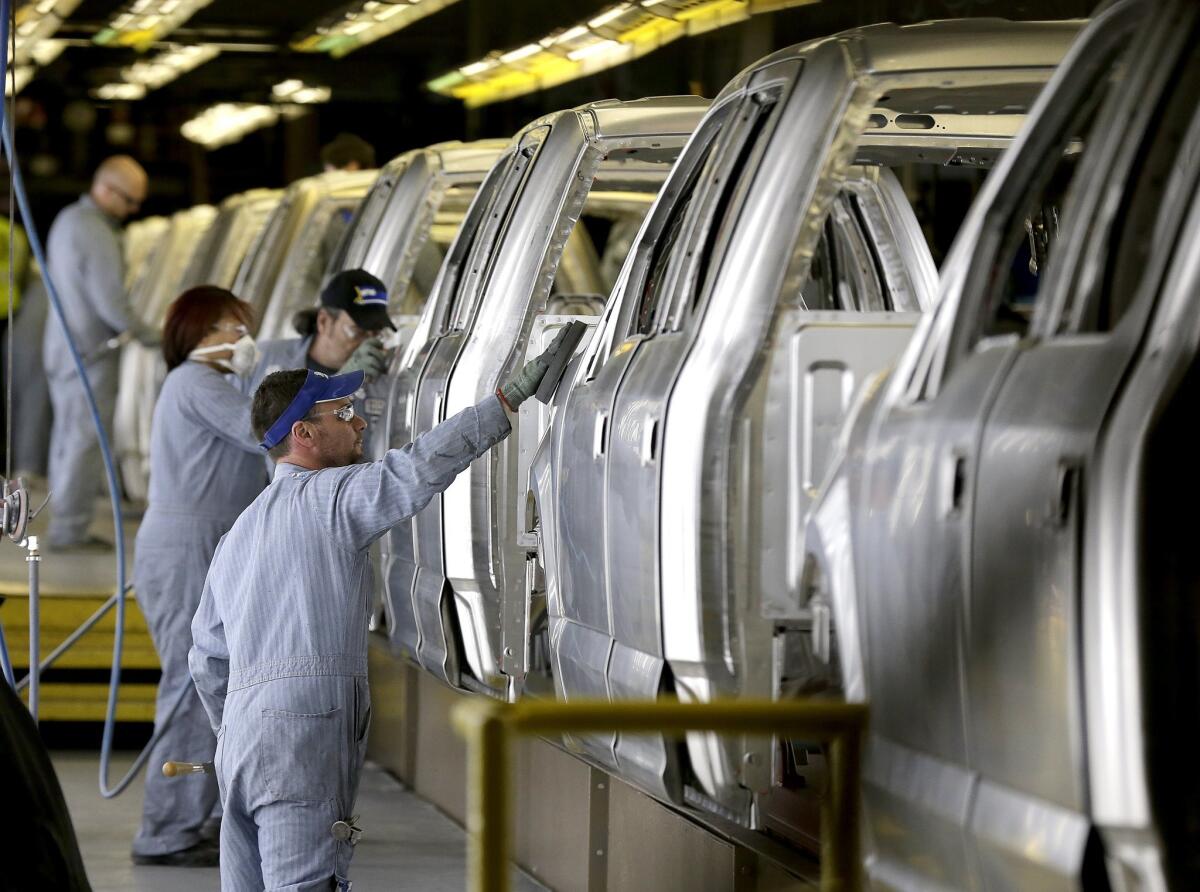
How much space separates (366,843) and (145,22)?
494 inches

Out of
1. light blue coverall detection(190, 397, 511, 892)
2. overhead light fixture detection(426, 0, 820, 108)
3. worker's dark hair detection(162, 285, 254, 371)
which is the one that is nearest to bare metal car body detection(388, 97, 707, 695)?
worker's dark hair detection(162, 285, 254, 371)

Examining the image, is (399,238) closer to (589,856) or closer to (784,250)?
(589,856)

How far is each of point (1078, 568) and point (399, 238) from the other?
5.98 metres

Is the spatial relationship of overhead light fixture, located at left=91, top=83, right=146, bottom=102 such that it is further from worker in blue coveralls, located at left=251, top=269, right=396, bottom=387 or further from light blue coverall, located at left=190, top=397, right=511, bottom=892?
light blue coverall, located at left=190, top=397, right=511, bottom=892

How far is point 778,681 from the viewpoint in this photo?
14.6 ft

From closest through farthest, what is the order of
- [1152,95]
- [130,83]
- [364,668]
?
[1152,95], [364,668], [130,83]

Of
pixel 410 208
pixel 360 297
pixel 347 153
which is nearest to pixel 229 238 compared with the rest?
Result: pixel 347 153

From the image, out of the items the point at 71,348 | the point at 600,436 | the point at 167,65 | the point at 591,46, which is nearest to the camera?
the point at 600,436

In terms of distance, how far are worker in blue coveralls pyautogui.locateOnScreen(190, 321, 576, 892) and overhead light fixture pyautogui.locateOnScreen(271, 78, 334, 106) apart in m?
14.8

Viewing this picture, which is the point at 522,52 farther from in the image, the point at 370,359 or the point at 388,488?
the point at 388,488

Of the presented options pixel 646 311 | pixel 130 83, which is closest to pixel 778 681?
pixel 646 311

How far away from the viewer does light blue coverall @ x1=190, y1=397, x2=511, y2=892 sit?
489cm

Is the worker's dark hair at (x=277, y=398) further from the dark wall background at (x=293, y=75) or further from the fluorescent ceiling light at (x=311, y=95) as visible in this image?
the fluorescent ceiling light at (x=311, y=95)

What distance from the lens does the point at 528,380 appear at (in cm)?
562
